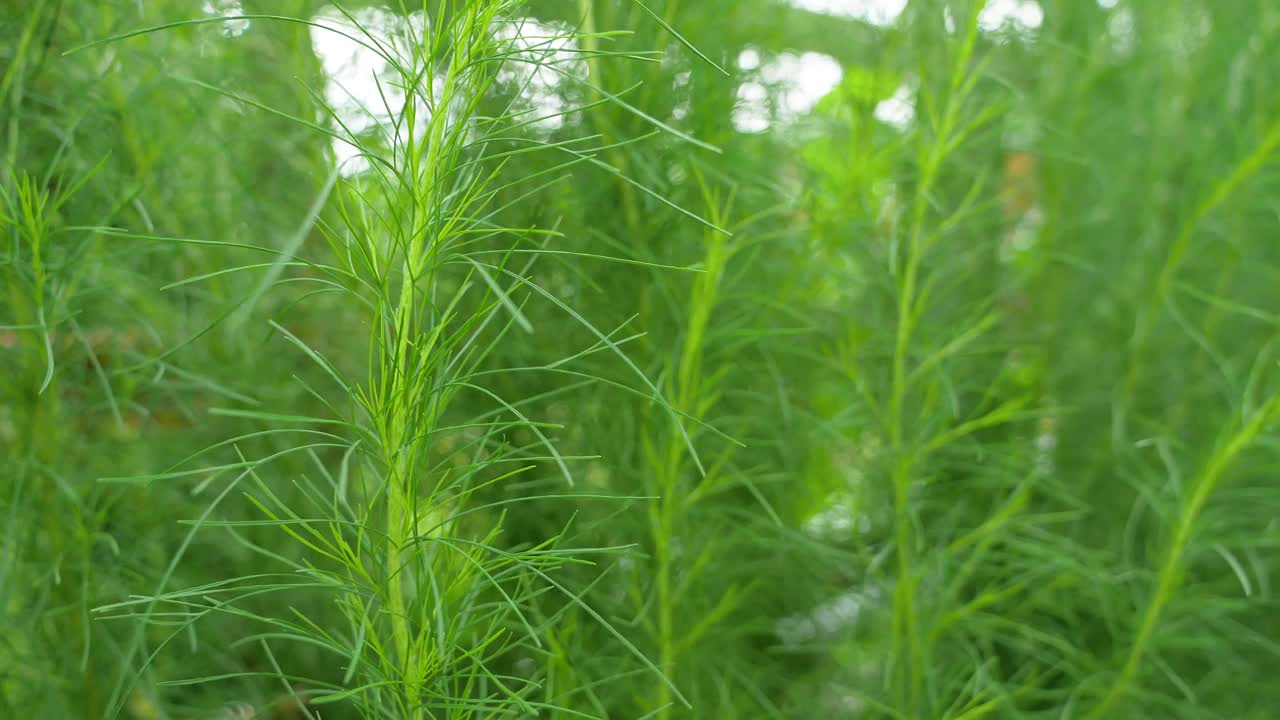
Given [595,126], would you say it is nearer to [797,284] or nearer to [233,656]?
[797,284]

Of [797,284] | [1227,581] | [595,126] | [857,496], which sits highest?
[595,126]

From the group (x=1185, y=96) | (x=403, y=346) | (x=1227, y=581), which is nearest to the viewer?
(x=403, y=346)

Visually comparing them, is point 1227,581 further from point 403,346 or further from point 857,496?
point 403,346

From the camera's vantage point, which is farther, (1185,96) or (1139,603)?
(1185,96)

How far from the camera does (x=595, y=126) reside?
1.78 feet

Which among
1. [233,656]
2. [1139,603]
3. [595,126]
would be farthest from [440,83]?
[1139,603]

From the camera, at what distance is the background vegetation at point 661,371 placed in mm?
483

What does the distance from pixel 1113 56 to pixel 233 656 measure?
2.68 feet

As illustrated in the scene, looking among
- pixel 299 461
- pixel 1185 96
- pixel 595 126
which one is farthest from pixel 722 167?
pixel 1185 96

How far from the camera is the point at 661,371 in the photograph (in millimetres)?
553

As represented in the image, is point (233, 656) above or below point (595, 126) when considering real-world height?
below

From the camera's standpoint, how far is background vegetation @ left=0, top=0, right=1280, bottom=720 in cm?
48

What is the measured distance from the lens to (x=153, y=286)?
0.57m

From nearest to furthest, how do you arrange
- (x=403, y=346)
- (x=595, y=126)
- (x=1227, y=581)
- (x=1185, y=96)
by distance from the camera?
(x=403, y=346), (x=595, y=126), (x=1227, y=581), (x=1185, y=96)
